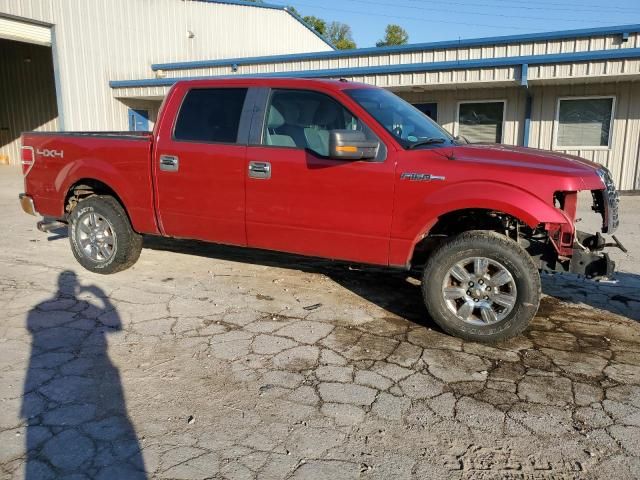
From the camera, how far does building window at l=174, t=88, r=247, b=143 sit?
503 cm

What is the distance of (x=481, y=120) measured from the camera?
1345 cm

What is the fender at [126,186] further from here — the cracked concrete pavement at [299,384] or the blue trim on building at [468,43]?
the blue trim on building at [468,43]

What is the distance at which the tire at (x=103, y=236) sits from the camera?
5676 mm

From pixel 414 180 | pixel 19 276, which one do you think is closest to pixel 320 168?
pixel 414 180

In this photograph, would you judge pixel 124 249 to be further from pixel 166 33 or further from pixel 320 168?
pixel 166 33

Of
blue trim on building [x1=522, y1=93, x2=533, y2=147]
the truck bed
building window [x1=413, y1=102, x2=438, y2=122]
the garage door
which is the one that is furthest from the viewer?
the garage door

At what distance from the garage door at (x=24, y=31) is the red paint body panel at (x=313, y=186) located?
10906 millimetres

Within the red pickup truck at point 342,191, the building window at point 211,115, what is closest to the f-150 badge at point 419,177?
the red pickup truck at point 342,191

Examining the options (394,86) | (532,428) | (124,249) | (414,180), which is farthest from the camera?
(394,86)

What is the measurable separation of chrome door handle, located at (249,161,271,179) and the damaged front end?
7.62ft

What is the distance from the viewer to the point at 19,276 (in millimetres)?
5809

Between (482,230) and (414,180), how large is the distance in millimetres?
683

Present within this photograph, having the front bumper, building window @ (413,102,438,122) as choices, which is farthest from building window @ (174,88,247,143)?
building window @ (413,102,438,122)

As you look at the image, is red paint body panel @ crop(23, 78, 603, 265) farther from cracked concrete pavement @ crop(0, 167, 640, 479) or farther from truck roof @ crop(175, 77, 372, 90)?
cracked concrete pavement @ crop(0, 167, 640, 479)
